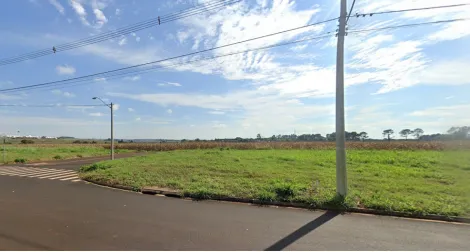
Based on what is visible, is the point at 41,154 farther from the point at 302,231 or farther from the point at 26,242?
the point at 302,231

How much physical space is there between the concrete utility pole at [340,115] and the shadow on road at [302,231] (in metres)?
1.12

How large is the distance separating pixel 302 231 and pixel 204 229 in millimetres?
2053

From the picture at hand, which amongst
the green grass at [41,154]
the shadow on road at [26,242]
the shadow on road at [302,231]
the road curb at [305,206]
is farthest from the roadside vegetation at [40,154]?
the shadow on road at [302,231]

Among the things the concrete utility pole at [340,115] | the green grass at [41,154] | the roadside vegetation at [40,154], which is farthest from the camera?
the green grass at [41,154]

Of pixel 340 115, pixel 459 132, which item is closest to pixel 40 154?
pixel 340 115

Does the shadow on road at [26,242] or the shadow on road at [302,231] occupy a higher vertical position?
the shadow on road at [26,242]

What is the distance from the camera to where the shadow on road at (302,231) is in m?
4.45

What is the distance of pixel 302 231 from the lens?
17.1 feet

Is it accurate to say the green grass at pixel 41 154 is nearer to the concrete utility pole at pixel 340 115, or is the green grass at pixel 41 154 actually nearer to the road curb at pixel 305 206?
the road curb at pixel 305 206

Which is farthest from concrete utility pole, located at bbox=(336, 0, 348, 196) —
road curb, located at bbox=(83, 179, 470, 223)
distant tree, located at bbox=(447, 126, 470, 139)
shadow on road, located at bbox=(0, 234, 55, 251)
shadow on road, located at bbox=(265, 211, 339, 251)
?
shadow on road, located at bbox=(0, 234, 55, 251)

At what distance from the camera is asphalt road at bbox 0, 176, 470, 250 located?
449cm

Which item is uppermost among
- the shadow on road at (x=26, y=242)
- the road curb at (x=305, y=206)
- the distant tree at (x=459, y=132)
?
the distant tree at (x=459, y=132)

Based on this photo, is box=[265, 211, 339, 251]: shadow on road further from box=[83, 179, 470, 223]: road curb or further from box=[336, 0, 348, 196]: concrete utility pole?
box=[336, 0, 348, 196]: concrete utility pole

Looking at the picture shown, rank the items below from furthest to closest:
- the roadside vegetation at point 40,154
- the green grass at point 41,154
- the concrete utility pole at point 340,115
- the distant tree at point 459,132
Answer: the green grass at point 41,154, the roadside vegetation at point 40,154, the concrete utility pole at point 340,115, the distant tree at point 459,132
